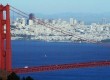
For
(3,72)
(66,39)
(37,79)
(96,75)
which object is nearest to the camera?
(3,72)

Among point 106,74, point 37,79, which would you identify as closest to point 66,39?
point 106,74

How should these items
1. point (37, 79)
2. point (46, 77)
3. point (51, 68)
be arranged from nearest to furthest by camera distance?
point (51, 68) < point (37, 79) < point (46, 77)

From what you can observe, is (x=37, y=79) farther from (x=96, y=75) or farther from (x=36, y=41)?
(x=36, y=41)

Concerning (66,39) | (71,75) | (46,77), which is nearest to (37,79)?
(46,77)

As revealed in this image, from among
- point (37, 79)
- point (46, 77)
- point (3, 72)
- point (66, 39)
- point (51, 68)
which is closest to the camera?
point (3, 72)

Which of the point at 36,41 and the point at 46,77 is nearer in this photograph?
the point at 46,77

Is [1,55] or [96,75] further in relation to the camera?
[96,75]

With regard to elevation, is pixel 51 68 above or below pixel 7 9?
below

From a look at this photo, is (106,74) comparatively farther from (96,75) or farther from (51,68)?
(51,68)

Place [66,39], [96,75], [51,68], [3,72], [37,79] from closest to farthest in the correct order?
1. [3,72]
2. [51,68]
3. [37,79]
4. [96,75]
5. [66,39]
